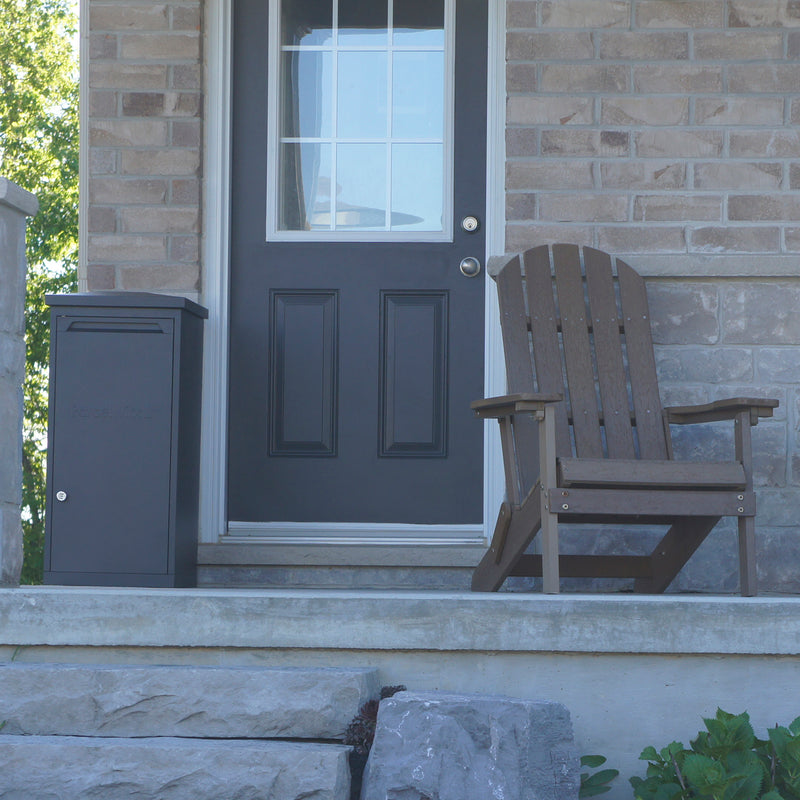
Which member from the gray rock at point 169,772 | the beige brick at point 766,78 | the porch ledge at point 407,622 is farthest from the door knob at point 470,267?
the gray rock at point 169,772

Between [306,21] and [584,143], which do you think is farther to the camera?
[306,21]

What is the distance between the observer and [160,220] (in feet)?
13.4

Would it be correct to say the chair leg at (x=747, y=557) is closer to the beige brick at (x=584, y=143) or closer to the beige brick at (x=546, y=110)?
the beige brick at (x=584, y=143)

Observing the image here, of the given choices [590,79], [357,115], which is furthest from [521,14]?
[357,115]

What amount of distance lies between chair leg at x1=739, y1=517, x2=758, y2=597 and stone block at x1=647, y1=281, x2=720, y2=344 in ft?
2.80

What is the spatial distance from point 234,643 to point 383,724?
437 mm

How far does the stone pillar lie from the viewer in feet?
9.68

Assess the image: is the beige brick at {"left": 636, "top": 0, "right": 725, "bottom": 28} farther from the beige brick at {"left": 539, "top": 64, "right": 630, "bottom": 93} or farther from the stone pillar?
the stone pillar

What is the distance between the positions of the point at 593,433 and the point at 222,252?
1.48 metres

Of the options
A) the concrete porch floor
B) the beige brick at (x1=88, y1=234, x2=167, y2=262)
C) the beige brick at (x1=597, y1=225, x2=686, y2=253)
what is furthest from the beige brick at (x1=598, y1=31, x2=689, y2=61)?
the concrete porch floor

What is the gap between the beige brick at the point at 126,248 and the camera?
4.09 m

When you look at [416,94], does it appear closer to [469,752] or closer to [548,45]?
[548,45]

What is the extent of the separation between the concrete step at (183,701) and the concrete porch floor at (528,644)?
0.10 m

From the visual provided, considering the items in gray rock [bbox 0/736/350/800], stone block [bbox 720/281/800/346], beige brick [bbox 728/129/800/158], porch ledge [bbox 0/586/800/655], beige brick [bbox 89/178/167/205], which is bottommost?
gray rock [bbox 0/736/350/800]
